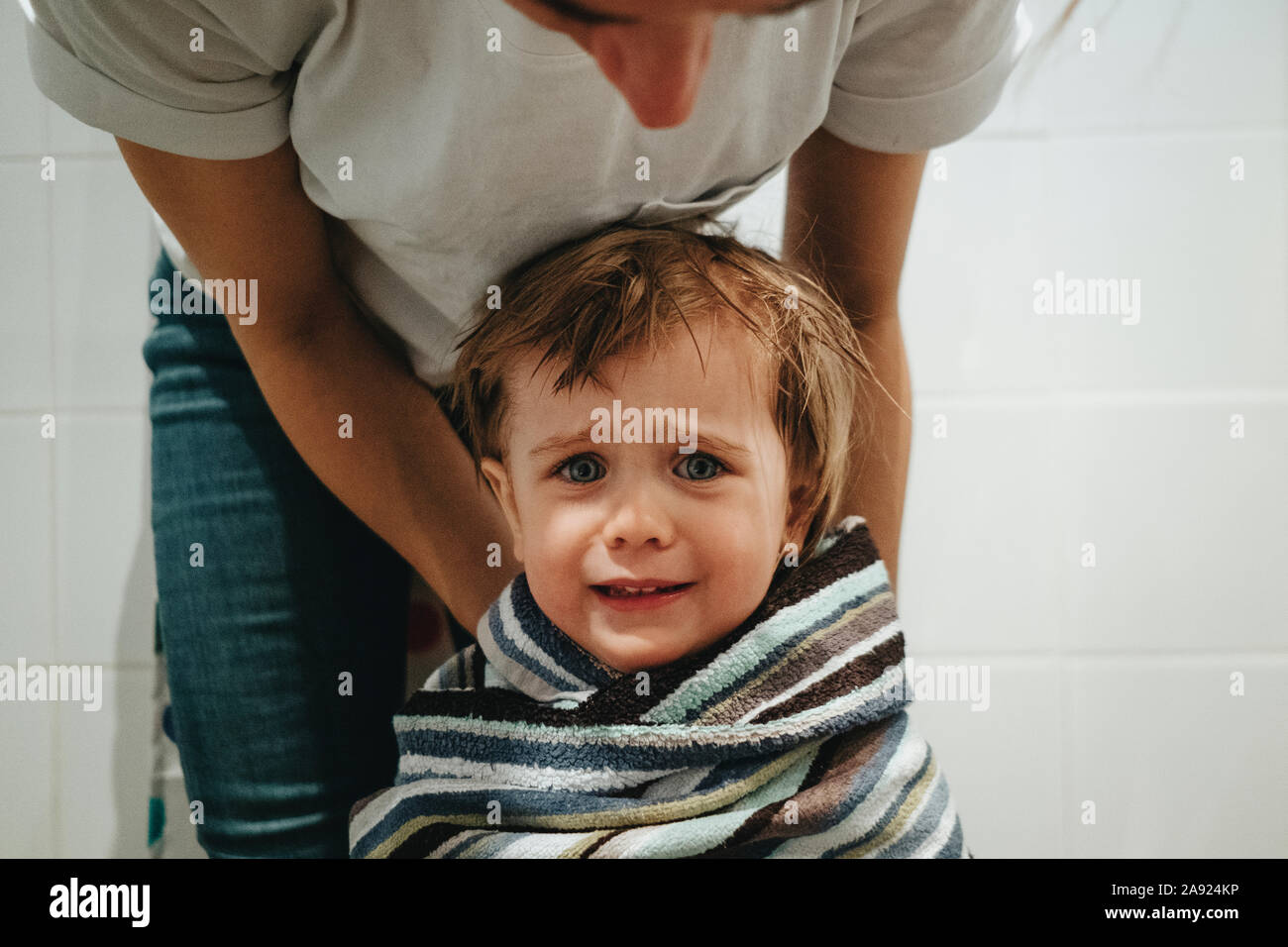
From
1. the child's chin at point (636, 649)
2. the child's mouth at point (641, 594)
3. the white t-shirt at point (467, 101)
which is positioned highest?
the white t-shirt at point (467, 101)

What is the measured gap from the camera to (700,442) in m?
0.50

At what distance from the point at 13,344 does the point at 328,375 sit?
256 mm

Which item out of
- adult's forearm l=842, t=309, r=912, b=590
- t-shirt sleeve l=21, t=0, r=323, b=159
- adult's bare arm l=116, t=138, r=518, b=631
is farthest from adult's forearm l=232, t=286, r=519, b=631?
adult's forearm l=842, t=309, r=912, b=590

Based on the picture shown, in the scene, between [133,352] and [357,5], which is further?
[133,352]

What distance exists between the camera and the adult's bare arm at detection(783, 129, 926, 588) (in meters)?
0.55

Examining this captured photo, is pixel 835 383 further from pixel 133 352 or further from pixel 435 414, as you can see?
pixel 133 352

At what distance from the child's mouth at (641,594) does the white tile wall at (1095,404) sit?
0.64ft

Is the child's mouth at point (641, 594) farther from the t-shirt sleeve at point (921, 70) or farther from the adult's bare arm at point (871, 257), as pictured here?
the t-shirt sleeve at point (921, 70)

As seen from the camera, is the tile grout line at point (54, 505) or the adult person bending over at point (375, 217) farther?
the tile grout line at point (54, 505)

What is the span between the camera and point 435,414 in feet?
1.87

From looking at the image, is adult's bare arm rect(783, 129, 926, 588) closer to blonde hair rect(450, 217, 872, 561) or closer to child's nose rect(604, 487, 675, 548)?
blonde hair rect(450, 217, 872, 561)

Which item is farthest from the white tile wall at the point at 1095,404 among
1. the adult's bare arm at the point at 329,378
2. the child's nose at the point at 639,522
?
the child's nose at the point at 639,522

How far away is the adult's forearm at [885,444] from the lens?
581 millimetres

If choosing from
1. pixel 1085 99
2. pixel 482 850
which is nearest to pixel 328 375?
pixel 482 850
